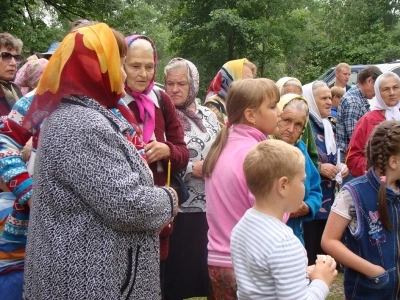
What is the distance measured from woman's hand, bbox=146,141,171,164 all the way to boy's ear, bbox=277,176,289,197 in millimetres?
1009

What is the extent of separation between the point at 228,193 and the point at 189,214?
3.48 feet

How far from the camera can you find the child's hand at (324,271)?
6.17ft

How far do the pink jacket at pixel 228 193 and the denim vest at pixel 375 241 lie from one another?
57 centimetres

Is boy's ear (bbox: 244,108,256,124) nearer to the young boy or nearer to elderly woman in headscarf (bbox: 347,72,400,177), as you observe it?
the young boy

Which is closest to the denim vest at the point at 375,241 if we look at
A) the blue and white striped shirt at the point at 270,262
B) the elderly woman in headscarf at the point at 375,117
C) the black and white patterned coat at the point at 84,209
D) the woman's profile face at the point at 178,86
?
the blue and white striped shirt at the point at 270,262

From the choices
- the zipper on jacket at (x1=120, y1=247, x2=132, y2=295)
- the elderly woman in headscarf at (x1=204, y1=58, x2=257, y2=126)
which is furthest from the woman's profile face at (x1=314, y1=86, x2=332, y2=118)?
the zipper on jacket at (x1=120, y1=247, x2=132, y2=295)

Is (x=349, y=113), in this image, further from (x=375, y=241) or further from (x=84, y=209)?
(x=84, y=209)

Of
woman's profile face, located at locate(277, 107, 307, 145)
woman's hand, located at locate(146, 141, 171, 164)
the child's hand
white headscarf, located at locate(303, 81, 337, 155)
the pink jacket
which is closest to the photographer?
the child's hand

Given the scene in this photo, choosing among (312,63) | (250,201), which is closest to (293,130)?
(250,201)

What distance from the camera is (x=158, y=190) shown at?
200 centimetres

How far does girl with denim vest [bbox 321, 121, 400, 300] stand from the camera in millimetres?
2430

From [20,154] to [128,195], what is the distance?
Result: 0.91 m

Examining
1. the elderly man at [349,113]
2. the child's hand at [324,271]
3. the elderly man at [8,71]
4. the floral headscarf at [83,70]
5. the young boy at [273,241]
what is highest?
the floral headscarf at [83,70]

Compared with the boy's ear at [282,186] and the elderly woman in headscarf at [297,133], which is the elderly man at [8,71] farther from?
the boy's ear at [282,186]
